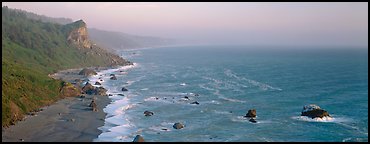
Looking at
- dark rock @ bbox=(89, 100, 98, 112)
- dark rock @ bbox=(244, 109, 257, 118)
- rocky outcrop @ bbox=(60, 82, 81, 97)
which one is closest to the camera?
dark rock @ bbox=(244, 109, 257, 118)

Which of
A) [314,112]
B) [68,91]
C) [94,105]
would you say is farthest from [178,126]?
[68,91]

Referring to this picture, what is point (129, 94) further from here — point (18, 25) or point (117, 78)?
A: point (18, 25)

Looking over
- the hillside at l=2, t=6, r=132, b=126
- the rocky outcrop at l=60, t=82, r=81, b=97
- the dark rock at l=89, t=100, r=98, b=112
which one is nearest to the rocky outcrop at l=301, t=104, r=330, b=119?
the dark rock at l=89, t=100, r=98, b=112

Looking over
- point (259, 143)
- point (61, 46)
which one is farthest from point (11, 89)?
point (61, 46)

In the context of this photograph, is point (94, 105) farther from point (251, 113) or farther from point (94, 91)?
point (251, 113)

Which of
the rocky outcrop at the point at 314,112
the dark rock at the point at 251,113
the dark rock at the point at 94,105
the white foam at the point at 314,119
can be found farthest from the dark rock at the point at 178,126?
the rocky outcrop at the point at 314,112

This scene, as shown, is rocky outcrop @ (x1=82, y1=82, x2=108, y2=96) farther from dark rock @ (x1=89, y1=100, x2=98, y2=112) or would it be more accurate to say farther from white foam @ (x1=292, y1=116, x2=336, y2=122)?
white foam @ (x1=292, y1=116, x2=336, y2=122)
